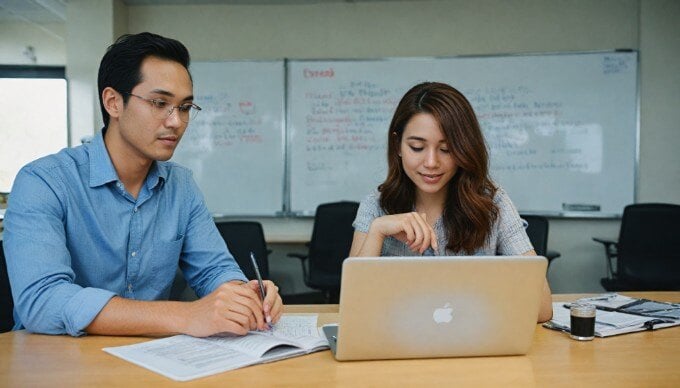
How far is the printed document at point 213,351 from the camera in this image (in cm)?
106

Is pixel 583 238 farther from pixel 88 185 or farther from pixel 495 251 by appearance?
pixel 88 185

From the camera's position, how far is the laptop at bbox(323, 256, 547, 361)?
1041 mm

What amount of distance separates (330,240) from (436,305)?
253cm

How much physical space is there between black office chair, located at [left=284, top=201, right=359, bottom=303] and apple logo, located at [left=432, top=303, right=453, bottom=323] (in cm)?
246

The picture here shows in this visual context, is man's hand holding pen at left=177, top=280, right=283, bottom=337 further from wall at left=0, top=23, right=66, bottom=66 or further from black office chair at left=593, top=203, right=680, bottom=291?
wall at left=0, top=23, right=66, bottom=66

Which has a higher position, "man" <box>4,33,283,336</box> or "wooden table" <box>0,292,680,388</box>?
"man" <box>4,33,283,336</box>

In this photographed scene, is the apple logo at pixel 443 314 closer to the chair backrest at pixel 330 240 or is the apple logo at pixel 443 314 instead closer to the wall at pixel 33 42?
the chair backrest at pixel 330 240

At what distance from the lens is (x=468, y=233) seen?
1.76 m

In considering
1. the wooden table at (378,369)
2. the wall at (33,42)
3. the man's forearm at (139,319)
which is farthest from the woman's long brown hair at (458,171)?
the wall at (33,42)

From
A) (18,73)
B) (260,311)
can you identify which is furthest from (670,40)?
(18,73)

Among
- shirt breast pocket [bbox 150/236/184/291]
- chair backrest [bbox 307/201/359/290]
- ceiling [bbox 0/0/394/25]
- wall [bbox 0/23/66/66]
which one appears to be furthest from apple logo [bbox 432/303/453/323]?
wall [bbox 0/23/66/66]

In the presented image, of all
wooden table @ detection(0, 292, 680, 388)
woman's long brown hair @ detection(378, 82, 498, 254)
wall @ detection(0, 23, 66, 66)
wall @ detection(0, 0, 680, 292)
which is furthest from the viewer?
wall @ detection(0, 23, 66, 66)

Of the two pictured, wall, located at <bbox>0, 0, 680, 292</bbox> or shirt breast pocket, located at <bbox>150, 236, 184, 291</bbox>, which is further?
wall, located at <bbox>0, 0, 680, 292</bbox>

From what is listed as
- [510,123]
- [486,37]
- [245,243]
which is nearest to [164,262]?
[245,243]
